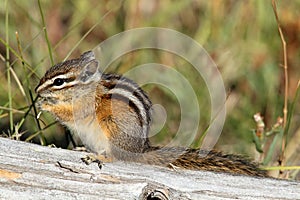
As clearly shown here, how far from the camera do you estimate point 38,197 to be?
3.15 meters

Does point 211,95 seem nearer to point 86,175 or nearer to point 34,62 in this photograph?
→ point 34,62

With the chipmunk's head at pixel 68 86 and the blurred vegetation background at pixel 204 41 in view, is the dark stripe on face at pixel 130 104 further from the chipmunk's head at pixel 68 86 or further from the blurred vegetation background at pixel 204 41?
the blurred vegetation background at pixel 204 41

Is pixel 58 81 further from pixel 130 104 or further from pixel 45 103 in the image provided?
pixel 130 104

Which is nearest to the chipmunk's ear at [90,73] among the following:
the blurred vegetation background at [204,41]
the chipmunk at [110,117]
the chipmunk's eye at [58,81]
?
the chipmunk at [110,117]

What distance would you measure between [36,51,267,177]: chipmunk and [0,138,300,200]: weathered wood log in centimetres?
16

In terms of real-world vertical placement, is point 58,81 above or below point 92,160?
above

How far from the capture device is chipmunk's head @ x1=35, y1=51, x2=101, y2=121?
371cm

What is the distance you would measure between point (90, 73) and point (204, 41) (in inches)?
88.1

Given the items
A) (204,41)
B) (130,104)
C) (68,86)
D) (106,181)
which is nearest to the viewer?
(106,181)

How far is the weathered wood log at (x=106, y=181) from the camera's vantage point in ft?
10.4

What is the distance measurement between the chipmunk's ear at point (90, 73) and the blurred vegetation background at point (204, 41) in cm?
128

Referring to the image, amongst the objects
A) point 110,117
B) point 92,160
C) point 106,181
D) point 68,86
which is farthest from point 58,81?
point 106,181

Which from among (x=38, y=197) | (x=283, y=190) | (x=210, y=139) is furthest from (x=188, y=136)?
(x=38, y=197)

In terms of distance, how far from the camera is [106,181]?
327cm
